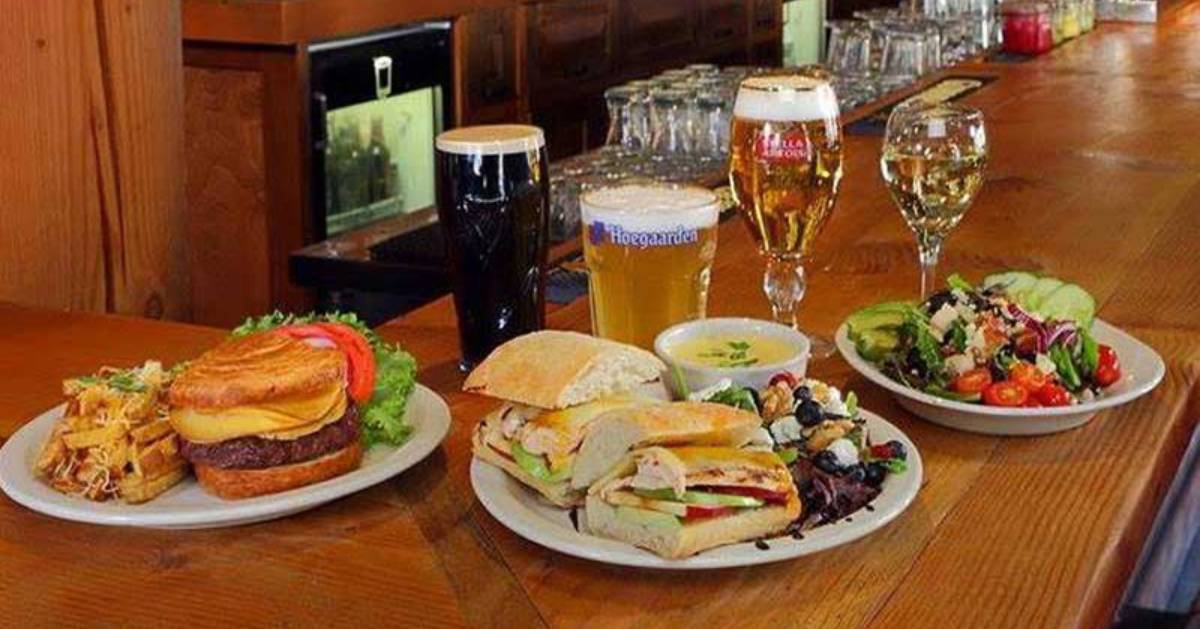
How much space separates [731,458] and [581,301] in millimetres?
785

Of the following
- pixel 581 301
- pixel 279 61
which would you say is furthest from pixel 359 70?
pixel 581 301

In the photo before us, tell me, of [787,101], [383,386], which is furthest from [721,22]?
[383,386]

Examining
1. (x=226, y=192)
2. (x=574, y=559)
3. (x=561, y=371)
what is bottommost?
(x=226, y=192)

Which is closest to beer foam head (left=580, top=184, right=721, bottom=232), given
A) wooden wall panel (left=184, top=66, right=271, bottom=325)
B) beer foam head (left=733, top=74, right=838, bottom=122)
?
beer foam head (left=733, top=74, right=838, bottom=122)

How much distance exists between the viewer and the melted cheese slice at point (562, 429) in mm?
1155

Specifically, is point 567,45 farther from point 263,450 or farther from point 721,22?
point 263,450

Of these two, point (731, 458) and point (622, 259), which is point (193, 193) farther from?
point (731, 458)

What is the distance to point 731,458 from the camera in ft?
3.62

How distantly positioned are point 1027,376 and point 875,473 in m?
0.24

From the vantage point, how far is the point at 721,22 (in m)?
6.75

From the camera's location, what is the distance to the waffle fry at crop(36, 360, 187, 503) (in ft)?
3.88

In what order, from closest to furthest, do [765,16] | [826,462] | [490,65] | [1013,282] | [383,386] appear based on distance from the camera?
[826,462]
[383,386]
[1013,282]
[490,65]
[765,16]

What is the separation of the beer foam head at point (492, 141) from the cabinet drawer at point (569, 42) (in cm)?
380

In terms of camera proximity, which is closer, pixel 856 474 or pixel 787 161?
pixel 856 474
